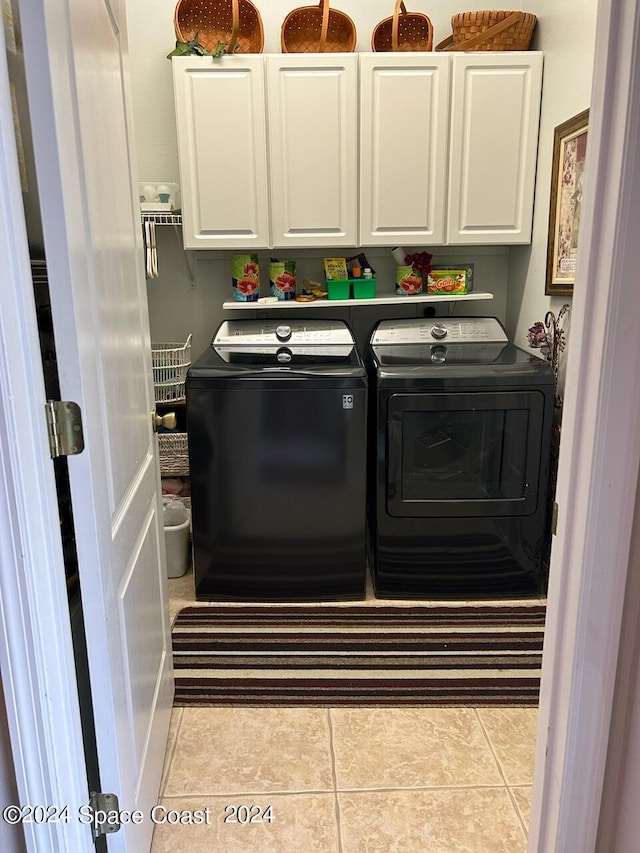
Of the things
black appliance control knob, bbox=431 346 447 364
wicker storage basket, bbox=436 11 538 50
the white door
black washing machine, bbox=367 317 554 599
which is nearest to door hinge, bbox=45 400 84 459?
the white door

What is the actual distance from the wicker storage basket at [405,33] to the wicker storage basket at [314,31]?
0.12m

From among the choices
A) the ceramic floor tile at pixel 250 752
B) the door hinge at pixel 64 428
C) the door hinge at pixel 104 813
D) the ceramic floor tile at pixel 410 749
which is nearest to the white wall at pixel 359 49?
the ceramic floor tile at pixel 410 749

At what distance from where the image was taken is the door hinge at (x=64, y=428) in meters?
0.89

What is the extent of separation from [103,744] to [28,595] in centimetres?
36

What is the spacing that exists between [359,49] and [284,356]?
148 cm

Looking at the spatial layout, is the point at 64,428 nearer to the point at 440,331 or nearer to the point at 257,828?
the point at 257,828

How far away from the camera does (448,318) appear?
2734mm

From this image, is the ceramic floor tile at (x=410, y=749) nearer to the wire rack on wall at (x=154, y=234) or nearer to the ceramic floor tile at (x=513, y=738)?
the ceramic floor tile at (x=513, y=738)

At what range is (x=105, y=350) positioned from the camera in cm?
106

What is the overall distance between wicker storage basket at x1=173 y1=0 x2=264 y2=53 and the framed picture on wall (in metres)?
1.30

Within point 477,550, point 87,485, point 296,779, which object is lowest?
point 296,779

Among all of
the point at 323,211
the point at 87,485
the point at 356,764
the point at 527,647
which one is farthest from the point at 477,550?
the point at 87,485

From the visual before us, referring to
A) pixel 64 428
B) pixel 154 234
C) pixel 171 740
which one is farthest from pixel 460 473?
pixel 64 428

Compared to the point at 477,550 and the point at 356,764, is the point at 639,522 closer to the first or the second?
the point at 356,764
